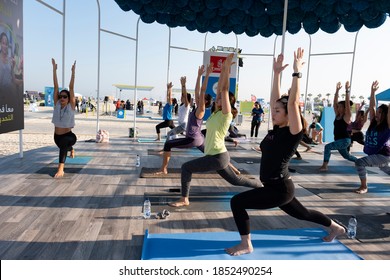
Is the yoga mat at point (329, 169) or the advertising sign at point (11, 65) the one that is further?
the yoga mat at point (329, 169)

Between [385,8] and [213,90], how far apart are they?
22.4 feet

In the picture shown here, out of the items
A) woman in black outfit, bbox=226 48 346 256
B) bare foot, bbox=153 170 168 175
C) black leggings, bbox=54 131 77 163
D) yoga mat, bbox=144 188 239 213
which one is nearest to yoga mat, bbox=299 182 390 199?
yoga mat, bbox=144 188 239 213

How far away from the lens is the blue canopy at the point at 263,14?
26.4 ft

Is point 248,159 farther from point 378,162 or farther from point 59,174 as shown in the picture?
point 59,174

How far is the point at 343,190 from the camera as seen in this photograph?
6559mm

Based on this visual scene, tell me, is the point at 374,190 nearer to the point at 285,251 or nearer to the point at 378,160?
the point at 378,160

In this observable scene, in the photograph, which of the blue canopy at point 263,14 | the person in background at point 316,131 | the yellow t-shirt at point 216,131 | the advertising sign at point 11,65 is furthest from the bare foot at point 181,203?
the person in background at point 316,131

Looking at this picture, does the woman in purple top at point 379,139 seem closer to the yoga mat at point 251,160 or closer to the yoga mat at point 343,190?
the yoga mat at point 343,190

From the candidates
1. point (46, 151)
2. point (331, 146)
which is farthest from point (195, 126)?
point (46, 151)

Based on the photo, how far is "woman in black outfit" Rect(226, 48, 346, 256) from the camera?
2.95m

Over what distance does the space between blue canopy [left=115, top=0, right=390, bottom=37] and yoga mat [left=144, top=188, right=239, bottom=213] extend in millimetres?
5256

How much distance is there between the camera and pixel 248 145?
1334 centimetres

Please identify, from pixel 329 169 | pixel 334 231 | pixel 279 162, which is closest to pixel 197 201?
pixel 334 231

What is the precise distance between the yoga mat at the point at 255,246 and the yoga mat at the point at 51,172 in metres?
3.72
